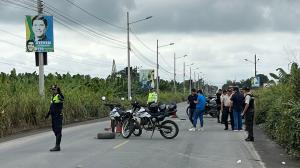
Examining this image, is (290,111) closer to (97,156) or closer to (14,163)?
(97,156)

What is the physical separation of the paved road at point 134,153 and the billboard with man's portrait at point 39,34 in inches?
459

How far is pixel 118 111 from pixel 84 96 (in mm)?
15513

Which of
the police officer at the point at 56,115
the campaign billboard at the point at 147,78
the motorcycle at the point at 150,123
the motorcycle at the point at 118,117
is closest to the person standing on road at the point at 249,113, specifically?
the motorcycle at the point at 150,123

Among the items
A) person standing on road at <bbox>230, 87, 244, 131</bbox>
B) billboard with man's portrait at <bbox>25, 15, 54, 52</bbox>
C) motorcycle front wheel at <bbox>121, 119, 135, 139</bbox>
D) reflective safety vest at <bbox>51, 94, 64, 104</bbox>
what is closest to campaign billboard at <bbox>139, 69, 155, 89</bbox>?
billboard with man's portrait at <bbox>25, 15, 54, 52</bbox>

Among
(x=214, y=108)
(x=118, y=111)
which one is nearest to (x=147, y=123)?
(x=118, y=111)

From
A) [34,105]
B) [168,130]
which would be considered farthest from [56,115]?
[34,105]

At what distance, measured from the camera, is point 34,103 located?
25.2 meters

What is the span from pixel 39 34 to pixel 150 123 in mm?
13850

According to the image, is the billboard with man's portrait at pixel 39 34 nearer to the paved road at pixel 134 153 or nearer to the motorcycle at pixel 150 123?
the paved road at pixel 134 153

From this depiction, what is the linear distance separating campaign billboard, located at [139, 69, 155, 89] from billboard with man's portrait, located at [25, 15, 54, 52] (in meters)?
41.4

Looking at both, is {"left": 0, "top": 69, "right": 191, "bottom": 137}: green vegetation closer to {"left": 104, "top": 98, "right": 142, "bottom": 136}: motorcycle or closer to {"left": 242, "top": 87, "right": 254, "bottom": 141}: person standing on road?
{"left": 104, "top": 98, "right": 142, "bottom": 136}: motorcycle

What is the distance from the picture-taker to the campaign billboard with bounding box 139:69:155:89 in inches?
2852

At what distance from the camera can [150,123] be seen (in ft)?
63.0

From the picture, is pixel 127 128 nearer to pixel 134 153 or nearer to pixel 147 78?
pixel 134 153
